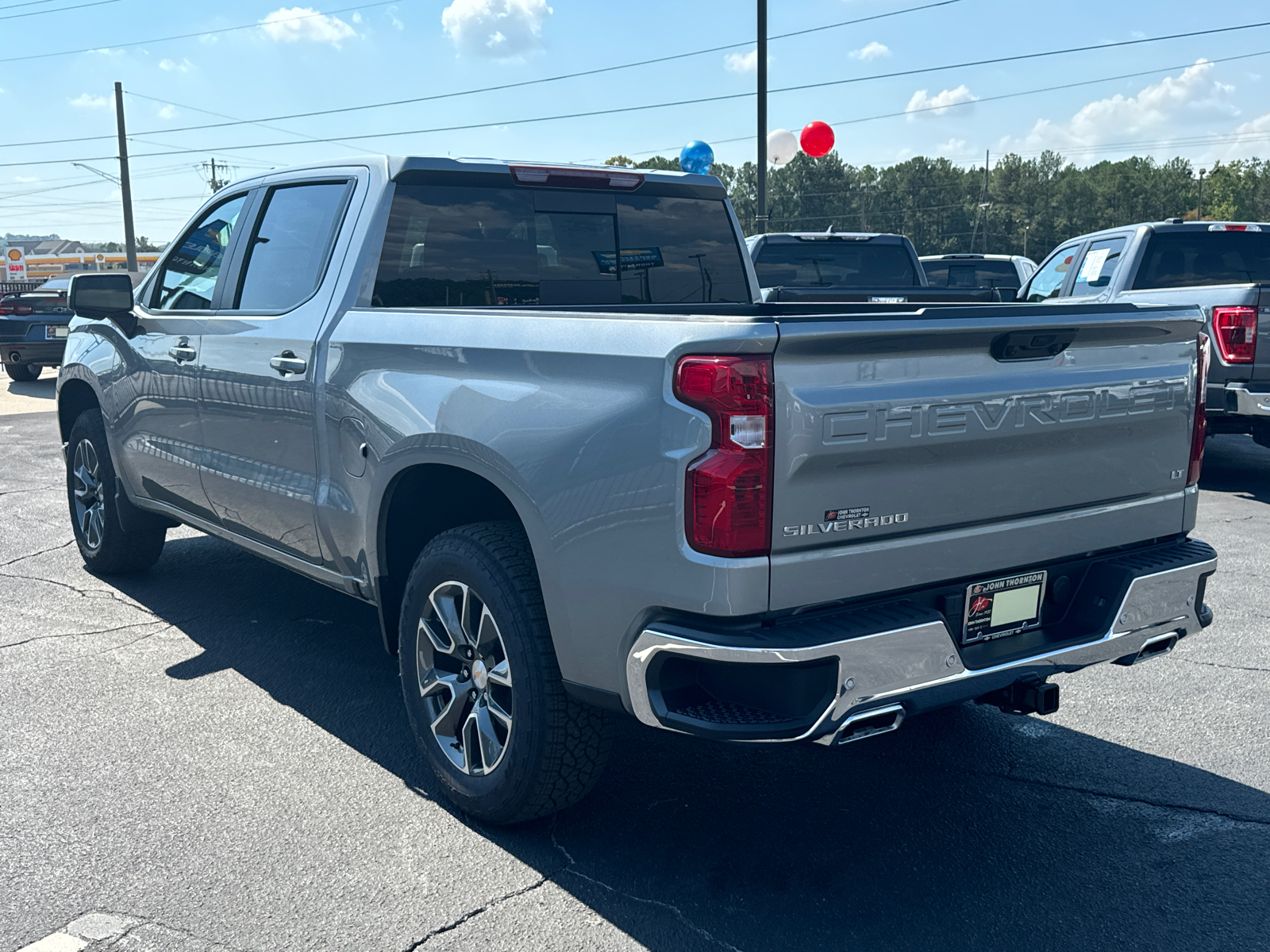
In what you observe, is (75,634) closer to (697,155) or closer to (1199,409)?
(1199,409)

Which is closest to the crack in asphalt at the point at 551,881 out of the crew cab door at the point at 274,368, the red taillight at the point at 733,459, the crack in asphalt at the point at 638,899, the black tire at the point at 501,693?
the crack in asphalt at the point at 638,899

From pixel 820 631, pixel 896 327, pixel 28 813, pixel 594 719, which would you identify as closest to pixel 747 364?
pixel 896 327

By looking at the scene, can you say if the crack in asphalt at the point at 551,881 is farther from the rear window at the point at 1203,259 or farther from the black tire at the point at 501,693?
the rear window at the point at 1203,259

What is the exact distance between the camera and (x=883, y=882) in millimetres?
3094

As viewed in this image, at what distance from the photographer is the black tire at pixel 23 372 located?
1944 centimetres

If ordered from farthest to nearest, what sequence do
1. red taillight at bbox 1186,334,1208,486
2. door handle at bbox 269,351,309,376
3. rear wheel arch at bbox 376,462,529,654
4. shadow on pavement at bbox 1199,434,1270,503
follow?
1. shadow on pavement at bbox 1199,434,1270,503
2. door handle at bbox 269,351,309,376
3. rear wheel arch at bbox 376,462,529,654
4. red taillight at bbox 1186,334,1208,486

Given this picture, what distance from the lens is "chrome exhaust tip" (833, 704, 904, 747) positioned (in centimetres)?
268

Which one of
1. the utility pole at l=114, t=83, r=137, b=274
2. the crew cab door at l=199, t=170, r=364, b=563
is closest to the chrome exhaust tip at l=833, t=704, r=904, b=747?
the crew cab door at l=199, t=170, r=364, b=563

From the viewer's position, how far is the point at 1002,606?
10.1 feet

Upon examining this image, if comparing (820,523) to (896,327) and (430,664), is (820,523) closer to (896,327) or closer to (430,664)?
(896,327)

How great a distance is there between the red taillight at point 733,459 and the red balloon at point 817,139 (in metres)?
14.8

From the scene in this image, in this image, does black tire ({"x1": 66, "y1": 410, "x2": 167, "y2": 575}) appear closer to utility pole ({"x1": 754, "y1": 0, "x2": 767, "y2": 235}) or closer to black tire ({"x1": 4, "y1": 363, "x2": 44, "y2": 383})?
utility pole ({"x1": 754, "y1": 0, "x2": 767, "y2": 235})

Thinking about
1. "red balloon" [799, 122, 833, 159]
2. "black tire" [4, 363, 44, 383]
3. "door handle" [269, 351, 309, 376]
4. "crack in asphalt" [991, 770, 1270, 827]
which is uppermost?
"red balloon" [799, 122, 833, 159]

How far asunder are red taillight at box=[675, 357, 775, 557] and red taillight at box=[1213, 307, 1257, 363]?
6821 millimetres
